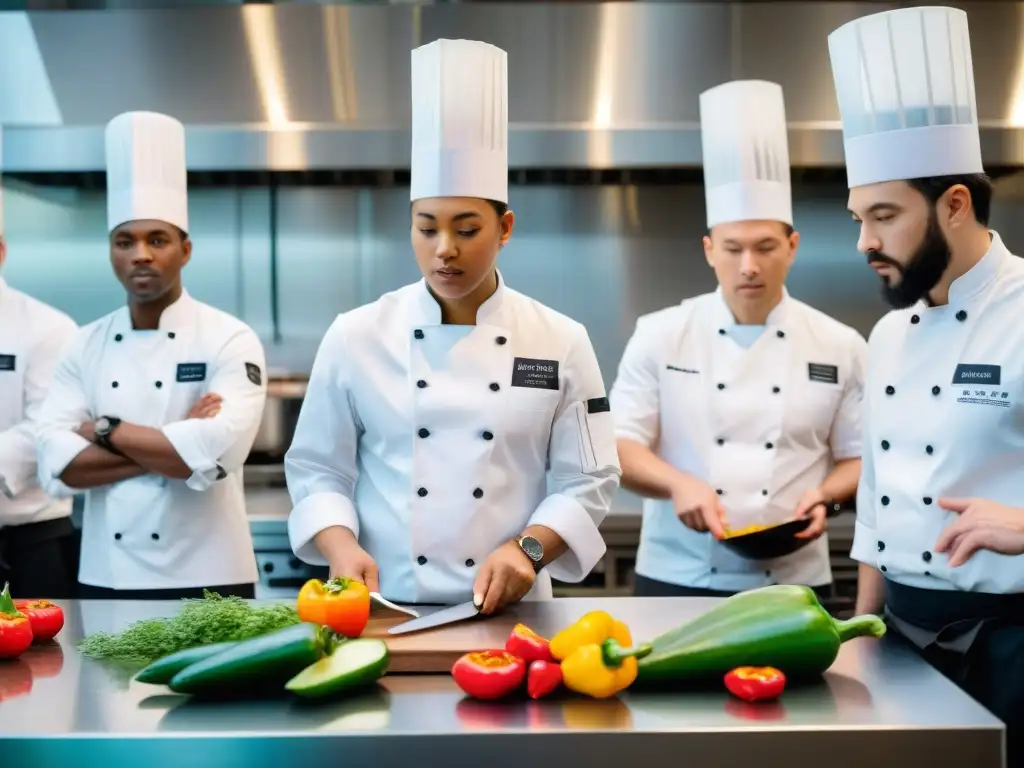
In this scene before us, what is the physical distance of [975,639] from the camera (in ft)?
5.77

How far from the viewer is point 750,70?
13.8ft

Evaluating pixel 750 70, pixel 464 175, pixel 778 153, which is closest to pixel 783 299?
pixel 778 153

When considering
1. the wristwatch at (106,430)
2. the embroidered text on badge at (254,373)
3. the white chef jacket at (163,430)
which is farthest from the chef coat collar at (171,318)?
the wristwatch at (106,430)

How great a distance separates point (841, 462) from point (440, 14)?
7.98ft

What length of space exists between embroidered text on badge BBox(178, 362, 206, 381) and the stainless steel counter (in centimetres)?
146

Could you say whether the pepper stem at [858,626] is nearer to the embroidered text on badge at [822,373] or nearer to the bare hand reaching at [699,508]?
the bare hand reaching at [699,508]

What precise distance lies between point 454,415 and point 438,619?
48 cm

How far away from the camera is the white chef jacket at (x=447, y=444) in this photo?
6.77ft

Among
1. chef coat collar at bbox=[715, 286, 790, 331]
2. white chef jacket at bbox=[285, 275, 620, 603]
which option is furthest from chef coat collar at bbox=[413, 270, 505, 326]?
chef coat collar at bbox=[715, 286, 790, 331]

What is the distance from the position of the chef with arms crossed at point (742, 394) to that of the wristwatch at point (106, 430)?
125 cm

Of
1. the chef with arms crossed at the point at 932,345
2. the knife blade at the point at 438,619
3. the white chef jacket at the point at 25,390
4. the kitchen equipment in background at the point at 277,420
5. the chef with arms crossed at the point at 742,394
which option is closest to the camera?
the knife blade at the point at 438,619

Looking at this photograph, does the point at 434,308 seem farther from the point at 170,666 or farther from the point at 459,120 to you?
the point at 170,666

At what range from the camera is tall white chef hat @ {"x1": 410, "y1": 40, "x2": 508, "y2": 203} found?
2070 millimetres

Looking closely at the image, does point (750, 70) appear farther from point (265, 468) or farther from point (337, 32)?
point (265, 468)
